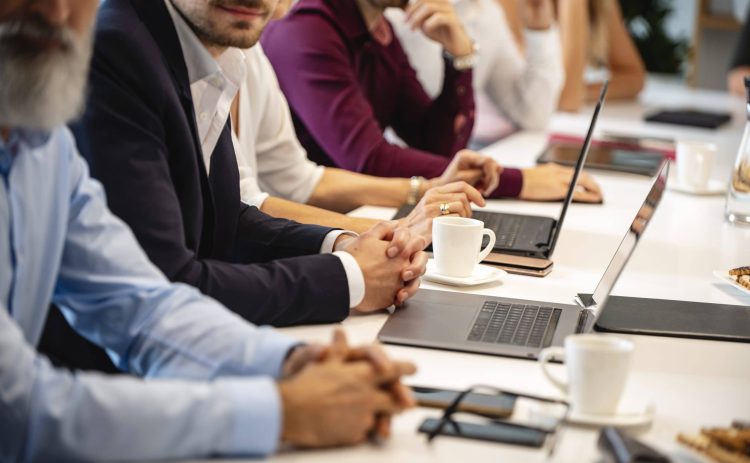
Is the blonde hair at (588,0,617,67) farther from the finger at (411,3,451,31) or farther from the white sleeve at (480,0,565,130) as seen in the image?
the finger at (411,3,451,31)

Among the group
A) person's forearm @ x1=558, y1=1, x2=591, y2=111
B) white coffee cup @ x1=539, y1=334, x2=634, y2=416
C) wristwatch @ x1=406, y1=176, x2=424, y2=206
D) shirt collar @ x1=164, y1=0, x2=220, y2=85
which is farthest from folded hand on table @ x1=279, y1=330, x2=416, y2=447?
person's forearm @ x1=558, y1=1, x2=591, y2=111

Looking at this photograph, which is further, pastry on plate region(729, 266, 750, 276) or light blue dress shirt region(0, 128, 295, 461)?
pastry on plate region(729, 266, 750, 276)

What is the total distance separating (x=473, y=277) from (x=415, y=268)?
0.17 metres

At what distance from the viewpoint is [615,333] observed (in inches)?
55.7

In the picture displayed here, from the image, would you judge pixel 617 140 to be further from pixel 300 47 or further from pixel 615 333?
pixel 615 333

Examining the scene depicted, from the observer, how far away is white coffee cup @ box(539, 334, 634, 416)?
41.8 inches

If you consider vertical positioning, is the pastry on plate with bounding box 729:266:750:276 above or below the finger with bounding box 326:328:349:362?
below

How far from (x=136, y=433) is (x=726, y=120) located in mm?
3324

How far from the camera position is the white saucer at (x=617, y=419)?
1.06 meters

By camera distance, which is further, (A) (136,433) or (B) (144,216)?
(B) (144,216)

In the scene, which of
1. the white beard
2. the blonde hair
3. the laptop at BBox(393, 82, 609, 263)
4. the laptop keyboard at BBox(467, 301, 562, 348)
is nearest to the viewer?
the white beard

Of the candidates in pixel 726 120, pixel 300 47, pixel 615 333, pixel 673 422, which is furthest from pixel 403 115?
pixel 673 422

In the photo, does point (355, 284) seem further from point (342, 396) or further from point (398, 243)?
point (342, 396)

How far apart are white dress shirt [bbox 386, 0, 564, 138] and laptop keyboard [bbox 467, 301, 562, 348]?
2067 millimetres
